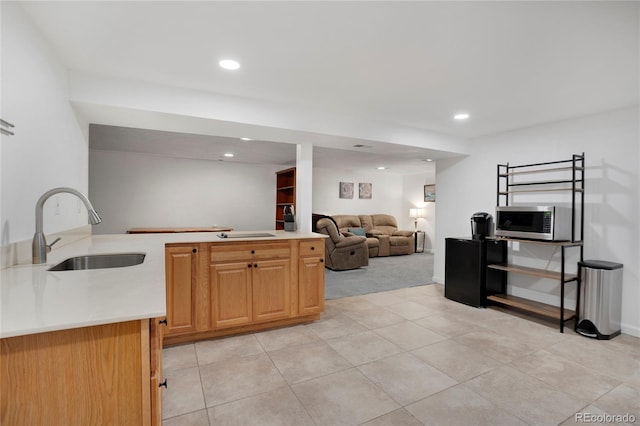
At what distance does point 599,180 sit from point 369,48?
9.61 ft

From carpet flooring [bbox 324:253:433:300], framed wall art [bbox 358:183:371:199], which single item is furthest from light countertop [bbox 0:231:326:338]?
framed wall art [bbox 358:183:371:199]

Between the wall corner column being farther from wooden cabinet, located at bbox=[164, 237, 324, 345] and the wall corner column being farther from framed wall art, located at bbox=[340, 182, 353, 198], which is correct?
framed wall art, located at bbox=[340, 182, 353, 198]

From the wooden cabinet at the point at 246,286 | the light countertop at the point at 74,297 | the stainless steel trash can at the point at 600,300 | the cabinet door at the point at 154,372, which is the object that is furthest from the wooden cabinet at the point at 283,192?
the cabinet door at the point at 154,372

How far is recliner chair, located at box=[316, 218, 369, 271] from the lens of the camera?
19.0 ft

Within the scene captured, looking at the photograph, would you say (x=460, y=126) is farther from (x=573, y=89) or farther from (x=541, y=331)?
(x=541, y=331)

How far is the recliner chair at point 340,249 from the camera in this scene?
580 centimetres

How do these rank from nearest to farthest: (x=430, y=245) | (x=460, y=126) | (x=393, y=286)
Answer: (x=460, y=126) < (x=393, y=286) < (x=430, y=245)

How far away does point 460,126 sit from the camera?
381 centimetres

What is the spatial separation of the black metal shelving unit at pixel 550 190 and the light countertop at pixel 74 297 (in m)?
3.45

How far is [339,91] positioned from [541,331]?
299 cm

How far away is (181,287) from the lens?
267 centimetres

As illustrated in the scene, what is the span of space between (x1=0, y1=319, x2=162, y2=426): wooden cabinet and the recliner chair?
476 cm

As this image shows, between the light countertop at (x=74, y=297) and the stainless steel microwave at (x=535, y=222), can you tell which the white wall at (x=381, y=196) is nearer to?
the stainless steel microwave at (x=535, y=222)

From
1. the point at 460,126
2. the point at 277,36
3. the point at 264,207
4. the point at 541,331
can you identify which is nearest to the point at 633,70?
the point at 460,126
